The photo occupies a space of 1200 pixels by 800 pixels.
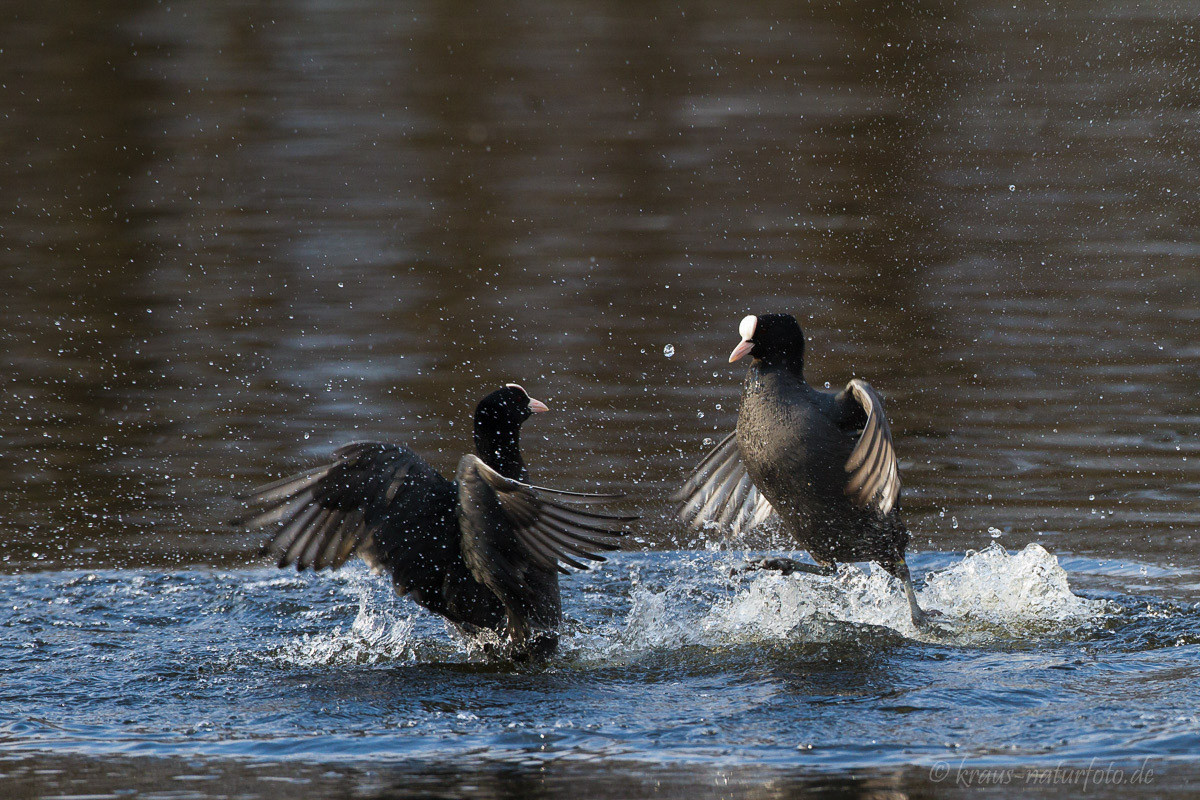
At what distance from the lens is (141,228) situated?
1318cm

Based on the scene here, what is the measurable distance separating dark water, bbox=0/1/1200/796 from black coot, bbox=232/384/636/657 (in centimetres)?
24

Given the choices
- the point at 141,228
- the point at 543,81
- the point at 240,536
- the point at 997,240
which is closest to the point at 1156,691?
the point at 240,536

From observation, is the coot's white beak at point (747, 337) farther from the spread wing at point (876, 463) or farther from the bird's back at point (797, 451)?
the spread wing at point (876, 463)

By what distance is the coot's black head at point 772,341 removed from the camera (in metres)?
5.66

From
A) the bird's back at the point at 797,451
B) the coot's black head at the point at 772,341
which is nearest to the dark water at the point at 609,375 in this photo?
the bird's back at the point at 797,451

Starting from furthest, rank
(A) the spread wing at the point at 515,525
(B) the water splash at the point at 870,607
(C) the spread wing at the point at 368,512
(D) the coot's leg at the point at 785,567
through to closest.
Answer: (D) the coot's leg at the point at 785,567 < (B) the water splash at the point at 870,607 < (C) the spread wing at the point at 368,512 < (A) the spread wing at the point at 515,525

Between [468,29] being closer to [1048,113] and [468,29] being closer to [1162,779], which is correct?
[1048,113]

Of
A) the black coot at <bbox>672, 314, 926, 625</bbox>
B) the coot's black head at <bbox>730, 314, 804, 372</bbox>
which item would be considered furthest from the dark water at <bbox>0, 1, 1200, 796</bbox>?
the coot's black head at <bbox>730, 314, 804, 372</bbox>

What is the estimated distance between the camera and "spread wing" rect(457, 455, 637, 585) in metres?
4.84

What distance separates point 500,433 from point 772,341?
1103 mm

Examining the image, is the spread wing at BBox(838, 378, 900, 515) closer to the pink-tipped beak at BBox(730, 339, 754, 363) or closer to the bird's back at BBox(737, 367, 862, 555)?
the bird's back at BBox(737, 367, 862, 555)

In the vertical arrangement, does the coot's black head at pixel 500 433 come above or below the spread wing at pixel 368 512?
above

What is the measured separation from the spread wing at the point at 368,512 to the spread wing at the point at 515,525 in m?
0.16

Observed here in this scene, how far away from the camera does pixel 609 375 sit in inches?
354
